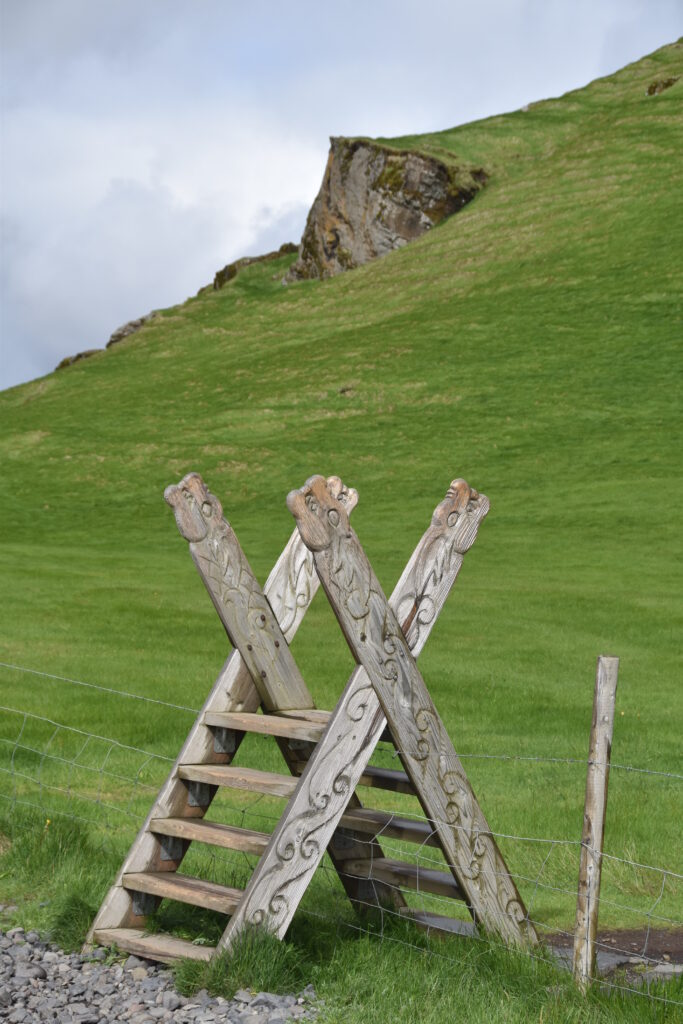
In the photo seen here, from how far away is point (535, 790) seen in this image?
505 inches

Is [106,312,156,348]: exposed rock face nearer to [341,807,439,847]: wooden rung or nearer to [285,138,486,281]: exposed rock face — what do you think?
[285,138,486,281]: exposed rock face

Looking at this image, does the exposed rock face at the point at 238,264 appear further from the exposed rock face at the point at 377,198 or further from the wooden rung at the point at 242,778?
the wooden rung at the point at 242,778

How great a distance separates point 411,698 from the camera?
6.32 meters

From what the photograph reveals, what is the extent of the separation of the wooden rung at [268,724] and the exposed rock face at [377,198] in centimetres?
8698

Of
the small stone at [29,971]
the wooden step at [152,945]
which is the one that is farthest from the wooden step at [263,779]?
the small stone at [29,971]

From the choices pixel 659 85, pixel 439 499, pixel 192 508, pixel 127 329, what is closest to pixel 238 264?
pixel 127 329

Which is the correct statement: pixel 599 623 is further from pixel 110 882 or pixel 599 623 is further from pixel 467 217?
pixel 467 217

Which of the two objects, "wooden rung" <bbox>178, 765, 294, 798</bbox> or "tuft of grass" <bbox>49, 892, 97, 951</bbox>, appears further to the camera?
"tuft of grass" <bbox>49, 892, 97, 951</bbox>

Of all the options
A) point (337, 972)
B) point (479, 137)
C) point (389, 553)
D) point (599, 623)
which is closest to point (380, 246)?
point (479, 137)

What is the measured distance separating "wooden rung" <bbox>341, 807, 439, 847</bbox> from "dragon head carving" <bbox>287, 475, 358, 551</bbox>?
69.4 inches

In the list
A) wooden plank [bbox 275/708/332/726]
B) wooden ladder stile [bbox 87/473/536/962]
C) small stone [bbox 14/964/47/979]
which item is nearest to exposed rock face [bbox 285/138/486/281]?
wooden ladder stile [bbox 87/473/536/962]

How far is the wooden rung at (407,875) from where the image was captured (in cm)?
665

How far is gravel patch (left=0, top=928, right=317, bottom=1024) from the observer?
5.84 meters

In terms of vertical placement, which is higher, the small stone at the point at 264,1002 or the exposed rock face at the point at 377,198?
the exposed rock face at the point at 377,198
